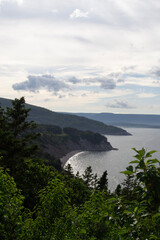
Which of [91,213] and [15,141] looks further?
[15,141]

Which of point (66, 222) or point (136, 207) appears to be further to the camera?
point (66, 222)

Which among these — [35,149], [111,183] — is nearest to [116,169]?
[111,183]

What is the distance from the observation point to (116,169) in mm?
199375

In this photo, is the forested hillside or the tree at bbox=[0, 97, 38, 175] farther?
the tree at bbox=[0, 97, 38, 175]

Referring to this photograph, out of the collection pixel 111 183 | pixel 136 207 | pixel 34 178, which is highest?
pixel 136 207

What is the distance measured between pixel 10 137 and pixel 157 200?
A: 32.9 m

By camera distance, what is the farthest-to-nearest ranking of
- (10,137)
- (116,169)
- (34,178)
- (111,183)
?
1. (116,169)
2. (111,183)
3. (10,137)
4. (34,178)

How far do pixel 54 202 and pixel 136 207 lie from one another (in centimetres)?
772

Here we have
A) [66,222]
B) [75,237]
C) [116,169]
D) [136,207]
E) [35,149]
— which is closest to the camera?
[136,207]

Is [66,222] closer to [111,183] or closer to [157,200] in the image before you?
[157,200]

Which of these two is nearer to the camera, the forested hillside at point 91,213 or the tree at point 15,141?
the forested hillside at point 91,213

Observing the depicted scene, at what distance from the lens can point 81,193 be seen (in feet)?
105

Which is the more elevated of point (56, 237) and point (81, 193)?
point (56, 237)

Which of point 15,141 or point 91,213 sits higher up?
point 15,141
